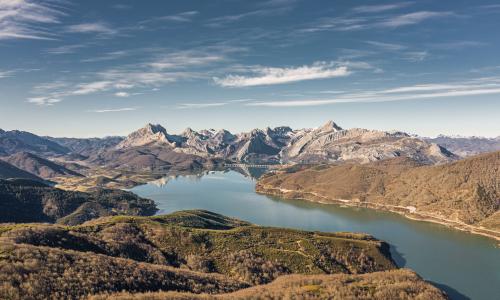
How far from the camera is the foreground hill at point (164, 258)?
52875 mm

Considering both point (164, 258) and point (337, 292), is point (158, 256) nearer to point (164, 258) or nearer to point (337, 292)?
point (164, 258)

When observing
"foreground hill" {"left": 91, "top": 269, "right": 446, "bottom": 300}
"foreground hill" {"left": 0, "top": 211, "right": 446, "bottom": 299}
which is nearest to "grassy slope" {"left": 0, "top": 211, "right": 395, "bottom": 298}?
"foreground hill" {"left": 0, "top": 211, "right": 446, "bottom": 299}

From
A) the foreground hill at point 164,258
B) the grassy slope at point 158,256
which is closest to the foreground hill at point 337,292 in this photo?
the foreground hill at point 164,258

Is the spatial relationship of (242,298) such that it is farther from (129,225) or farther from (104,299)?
(129,225)

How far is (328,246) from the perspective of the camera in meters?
160

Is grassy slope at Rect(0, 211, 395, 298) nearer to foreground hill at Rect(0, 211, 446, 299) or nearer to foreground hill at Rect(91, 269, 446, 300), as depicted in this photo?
foreground hill at Rect(0, 211, 446, 299)

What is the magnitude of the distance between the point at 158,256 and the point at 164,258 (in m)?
1.94

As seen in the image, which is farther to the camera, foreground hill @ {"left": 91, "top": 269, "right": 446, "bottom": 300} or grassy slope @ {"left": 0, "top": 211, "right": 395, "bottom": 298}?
foreground hill @ {"left": 91, "top": 269, "right": 446, "bottom": 300}

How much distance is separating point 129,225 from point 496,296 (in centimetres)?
13612

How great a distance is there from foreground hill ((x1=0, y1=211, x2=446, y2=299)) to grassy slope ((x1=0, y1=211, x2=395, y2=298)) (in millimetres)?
144

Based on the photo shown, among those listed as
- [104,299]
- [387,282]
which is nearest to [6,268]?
[104,299]

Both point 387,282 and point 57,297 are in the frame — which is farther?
point 387,282

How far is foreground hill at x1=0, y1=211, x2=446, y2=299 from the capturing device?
52875mm

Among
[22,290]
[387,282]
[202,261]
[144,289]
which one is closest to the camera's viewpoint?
[22,290]
